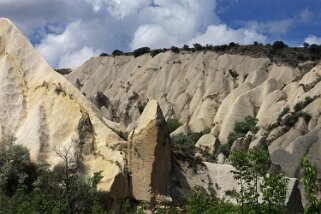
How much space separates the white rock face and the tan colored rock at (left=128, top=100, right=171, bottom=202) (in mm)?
398

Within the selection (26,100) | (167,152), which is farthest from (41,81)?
(167,152)

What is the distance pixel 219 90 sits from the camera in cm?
7475

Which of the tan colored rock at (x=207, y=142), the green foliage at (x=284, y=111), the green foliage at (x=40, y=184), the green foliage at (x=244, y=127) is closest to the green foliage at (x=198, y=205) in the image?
the green foliage at (x=40, y=184)

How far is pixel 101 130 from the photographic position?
868 inches

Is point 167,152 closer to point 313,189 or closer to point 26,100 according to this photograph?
point 26,100

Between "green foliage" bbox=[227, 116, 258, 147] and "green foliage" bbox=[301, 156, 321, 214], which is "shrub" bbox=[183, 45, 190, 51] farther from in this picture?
"green foliage" bbox=[301, 156, 321, 214]

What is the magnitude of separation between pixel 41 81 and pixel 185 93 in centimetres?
5516

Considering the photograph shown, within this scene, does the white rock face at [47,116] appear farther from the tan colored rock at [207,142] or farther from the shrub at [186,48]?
the shrub at [186,48]

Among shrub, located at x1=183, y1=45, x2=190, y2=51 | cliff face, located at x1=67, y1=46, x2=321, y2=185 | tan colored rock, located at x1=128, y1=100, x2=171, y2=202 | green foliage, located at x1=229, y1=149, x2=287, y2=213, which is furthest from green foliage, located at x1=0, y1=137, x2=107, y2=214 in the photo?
shrub, located at x1=183, y1=45, x2=190, y2=51

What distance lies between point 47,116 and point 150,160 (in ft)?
14.9

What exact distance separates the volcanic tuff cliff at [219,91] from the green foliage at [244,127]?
617mm

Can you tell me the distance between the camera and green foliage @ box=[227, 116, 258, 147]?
186ft

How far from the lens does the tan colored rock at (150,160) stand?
66.5ft

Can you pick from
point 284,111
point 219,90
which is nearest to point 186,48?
point 219,90
